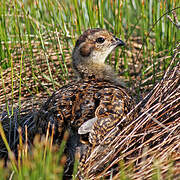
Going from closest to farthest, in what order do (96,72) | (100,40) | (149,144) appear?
(149,144), (96,72), (100,40)

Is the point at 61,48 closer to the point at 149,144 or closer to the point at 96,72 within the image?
the point at 96,72

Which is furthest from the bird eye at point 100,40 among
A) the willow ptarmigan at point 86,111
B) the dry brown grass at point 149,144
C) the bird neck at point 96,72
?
the dry brown grass at point 149,144

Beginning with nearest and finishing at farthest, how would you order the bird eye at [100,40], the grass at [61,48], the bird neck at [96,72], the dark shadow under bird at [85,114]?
1. the dark shadow under bird at [85,114]
2. the bird neck at [96,72]
3. the bird eye at [100,40]
4. the grass at [61,48]

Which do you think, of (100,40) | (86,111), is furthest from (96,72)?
(86,111)

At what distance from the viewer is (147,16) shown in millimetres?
5480

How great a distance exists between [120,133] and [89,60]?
1.33m

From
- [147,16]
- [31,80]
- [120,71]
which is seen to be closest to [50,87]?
[31,80]

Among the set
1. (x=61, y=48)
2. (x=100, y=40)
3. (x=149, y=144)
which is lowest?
(x=149, y=144)

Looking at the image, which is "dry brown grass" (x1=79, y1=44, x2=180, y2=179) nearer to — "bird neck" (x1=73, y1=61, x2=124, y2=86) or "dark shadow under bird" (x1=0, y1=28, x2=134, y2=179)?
"dark shadow under bird" (x1=0, y1=28, x2=134, y2=179)

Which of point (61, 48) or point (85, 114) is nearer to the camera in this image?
point (85, 114)

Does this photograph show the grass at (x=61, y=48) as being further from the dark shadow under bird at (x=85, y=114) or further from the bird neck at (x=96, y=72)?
the dark shadow under bird at (x=85, y=114)

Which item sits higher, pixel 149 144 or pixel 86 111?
pixel 86 111

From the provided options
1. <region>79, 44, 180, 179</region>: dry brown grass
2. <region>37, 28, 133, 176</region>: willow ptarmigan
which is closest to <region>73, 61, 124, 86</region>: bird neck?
<region>37, 28, 133, 176</region>: willow ptarmigan

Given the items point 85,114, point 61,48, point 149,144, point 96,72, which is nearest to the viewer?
point 85,114
